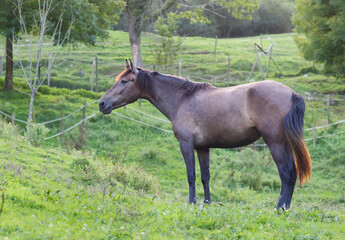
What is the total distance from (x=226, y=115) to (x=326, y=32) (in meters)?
18.0

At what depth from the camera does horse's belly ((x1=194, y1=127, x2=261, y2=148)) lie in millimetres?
7340

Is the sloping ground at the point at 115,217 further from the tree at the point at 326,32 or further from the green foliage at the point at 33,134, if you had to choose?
the tree at the point at 326,32

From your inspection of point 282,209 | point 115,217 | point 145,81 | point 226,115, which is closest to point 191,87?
point 145,81

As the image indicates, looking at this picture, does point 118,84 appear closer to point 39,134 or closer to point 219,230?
point 219,230

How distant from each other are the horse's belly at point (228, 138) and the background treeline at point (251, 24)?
53660 millimetres

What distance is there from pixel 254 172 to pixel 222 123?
303 inches

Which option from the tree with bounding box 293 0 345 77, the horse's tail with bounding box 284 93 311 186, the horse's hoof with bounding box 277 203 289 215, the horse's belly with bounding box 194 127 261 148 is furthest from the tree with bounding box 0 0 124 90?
the horse's hoof with bounding box 277 203 289 215

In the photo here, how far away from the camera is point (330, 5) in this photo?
2250 centimetres

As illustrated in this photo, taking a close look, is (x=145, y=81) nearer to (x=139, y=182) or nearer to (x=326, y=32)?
(x=139, y=182)

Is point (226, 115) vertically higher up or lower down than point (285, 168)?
higher up

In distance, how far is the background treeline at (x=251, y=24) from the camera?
2408 inches

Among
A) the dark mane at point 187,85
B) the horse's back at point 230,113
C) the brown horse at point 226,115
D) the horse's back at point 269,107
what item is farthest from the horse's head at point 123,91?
the horse's back at point 269,107

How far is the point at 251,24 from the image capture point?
65.1 m

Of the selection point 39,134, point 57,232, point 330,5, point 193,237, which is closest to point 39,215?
point 57,232
